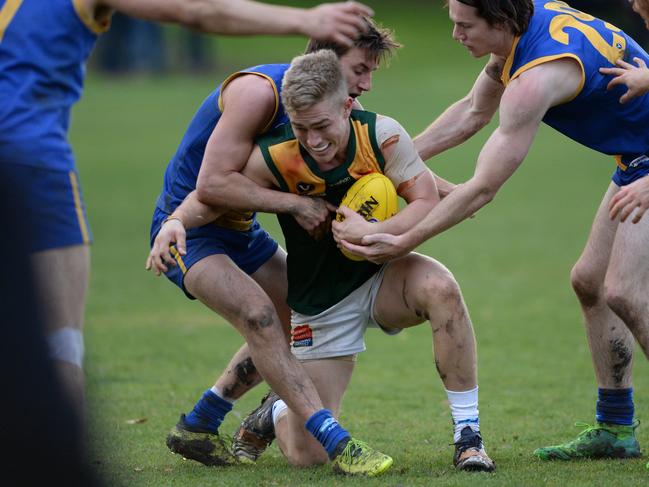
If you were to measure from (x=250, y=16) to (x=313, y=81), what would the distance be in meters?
0.73

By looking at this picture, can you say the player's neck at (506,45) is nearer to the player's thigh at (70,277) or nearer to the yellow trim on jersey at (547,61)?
the yellow trim on jersey at (547,61)

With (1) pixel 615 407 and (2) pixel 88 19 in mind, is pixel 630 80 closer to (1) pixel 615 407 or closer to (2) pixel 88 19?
(1) pixel 615 407

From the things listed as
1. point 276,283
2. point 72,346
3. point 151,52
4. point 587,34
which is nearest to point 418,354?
point 276,283

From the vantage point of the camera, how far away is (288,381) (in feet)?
17.8

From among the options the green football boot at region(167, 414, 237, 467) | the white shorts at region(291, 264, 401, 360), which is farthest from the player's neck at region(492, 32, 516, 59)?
the green football boot at region(167, 414, 237, 467)

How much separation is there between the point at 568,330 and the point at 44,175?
20.6ft

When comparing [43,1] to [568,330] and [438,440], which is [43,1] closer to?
[438,440]

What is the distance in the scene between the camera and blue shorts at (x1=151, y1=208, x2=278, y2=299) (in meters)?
5.75

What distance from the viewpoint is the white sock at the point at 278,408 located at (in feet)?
19.2

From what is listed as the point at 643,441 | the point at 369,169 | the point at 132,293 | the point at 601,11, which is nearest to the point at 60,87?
the point at 369,169

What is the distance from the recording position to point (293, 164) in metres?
5.48

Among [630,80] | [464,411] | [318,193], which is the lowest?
[464,411]

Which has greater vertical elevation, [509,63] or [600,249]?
[509,63]

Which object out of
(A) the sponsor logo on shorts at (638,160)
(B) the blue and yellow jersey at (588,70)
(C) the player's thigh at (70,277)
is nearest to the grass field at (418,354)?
(C) the player's thigh at (70,277)
